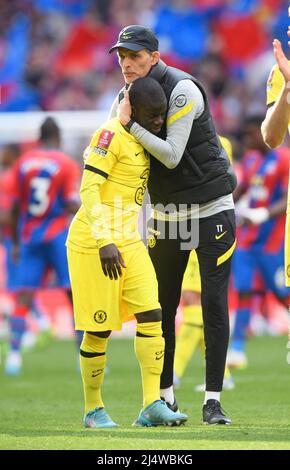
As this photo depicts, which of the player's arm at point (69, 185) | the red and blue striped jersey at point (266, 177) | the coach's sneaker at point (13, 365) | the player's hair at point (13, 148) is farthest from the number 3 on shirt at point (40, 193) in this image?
the player's hair at point (13, 148)

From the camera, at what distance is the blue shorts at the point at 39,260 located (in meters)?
12.3

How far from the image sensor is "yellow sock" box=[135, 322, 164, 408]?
6.93m

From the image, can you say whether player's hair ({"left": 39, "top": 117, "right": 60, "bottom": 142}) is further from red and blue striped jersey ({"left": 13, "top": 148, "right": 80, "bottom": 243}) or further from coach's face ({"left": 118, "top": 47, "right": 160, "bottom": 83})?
coach's face ({"left": 118, "top": 47, "right": 160, "bottom": 83})

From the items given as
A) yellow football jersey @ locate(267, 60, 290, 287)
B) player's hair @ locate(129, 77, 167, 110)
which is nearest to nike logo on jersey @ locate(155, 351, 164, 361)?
yellow football jersey @ locate(267, 60, 290, 287)

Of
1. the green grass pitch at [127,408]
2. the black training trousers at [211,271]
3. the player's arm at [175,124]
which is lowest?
the green grass pitch at [127,408]

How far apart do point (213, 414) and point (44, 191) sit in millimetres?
5495

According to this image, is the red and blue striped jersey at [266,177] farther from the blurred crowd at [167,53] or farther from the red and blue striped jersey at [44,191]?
the blurred crowd at [167,53]

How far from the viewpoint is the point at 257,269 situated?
12.9 m

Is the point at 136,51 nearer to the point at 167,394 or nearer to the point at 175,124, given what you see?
the point at 175,124

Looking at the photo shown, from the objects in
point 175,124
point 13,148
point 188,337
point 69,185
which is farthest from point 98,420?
point 13,148

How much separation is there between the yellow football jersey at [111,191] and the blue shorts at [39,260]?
5.27 meters

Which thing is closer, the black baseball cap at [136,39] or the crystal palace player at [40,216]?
the black baseball cap at [136,39]
